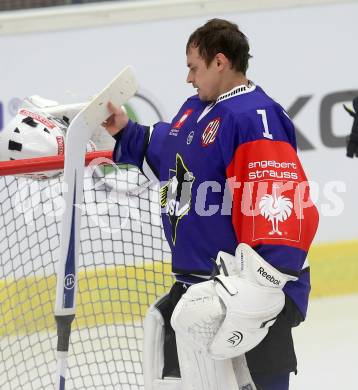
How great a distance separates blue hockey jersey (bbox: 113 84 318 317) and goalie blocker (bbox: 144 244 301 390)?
0.05 m

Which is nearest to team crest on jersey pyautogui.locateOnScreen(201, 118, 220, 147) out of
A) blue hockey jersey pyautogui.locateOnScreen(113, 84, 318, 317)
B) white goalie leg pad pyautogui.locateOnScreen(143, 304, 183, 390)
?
blue hockey jersey pyautogui.locateOnScreen(113, 84, 318, 317)

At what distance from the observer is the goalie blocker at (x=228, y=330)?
217 cm

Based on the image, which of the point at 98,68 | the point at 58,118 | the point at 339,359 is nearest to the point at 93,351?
the point at 58,118

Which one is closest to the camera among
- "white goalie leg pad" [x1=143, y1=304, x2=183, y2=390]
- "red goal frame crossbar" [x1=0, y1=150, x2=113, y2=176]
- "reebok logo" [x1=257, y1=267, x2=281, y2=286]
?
"reebok logo" [x1=257, y1=267, x2=281, y2=286]

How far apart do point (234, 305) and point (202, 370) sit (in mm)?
273

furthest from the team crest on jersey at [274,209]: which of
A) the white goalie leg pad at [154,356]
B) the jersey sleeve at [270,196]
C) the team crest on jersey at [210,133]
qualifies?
the white goalie leg pad at [154,356]

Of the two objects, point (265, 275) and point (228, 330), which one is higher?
point (265, 275)

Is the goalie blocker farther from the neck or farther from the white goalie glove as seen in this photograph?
the neck

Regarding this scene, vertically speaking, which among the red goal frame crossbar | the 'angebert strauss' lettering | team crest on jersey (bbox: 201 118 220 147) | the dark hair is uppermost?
the dark hair

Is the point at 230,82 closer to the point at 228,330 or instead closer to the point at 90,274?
the point at 228,330

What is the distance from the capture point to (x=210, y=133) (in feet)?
7.69

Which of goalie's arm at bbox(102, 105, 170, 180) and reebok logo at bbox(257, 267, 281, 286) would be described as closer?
reebok logo at bbox(257, 267, 281, 286)

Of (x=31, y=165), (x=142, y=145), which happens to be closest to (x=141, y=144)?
(x=142, y=145)

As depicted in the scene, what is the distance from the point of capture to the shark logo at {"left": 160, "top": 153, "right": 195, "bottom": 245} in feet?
7.93
